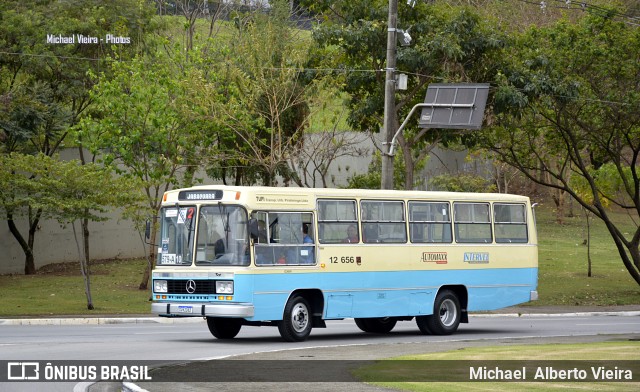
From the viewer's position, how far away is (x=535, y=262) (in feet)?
84.1

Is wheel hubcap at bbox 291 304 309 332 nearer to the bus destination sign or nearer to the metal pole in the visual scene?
the bus destination sign

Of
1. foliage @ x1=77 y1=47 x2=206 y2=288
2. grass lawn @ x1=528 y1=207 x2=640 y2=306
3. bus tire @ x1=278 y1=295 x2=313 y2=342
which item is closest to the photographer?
bus tire @ x1=278 y1=295 x2=313 y2=342

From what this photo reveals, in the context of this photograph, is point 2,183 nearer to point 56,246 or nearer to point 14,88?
point 14,88

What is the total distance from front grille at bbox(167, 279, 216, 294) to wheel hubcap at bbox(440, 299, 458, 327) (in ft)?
20.1

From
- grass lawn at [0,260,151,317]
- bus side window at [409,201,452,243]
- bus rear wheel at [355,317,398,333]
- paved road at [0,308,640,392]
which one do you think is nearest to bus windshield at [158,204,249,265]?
paved road at [0,308,640,392]

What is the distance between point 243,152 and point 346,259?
62.3 ft

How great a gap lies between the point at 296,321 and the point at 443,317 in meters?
4.36

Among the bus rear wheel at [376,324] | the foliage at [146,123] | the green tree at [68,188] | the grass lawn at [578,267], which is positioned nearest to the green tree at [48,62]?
the foliage at [146,123]

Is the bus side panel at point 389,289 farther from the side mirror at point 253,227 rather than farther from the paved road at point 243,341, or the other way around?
the side mirror at point 253,227

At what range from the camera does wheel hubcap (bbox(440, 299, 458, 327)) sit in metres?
23.5

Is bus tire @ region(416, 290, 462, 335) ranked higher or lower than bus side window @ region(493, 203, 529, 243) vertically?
lower

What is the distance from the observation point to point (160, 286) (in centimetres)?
2042

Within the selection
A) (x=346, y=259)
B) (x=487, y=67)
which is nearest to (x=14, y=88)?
(x=487, y=67)

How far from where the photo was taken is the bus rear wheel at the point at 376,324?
2385 cm
